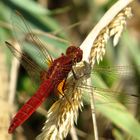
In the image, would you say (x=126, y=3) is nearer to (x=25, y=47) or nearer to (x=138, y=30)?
(x=25, y=47)

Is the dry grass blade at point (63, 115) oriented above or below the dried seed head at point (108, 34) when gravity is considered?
below

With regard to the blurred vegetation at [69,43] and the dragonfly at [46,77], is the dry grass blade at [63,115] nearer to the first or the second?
the dragonfly at [46,77]

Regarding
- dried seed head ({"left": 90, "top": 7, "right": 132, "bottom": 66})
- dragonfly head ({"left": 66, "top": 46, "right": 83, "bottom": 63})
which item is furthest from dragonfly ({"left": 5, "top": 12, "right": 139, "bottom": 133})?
dried seed head ({"left": 90, "top": 7, "right": 132, "bottom": 66})

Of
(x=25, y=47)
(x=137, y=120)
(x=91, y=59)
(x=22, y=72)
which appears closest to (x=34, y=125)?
(x=22, y=72)

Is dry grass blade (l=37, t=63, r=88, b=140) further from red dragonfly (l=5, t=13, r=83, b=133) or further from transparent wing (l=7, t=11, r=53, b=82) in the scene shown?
transparent wing (l=7, t=11, r=53, b=82)

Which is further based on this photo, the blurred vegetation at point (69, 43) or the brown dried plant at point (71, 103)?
the blurred vegetation at point (69, 43)

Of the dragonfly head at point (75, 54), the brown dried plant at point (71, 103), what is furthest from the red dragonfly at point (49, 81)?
the brown dried plant at point (71, 103)

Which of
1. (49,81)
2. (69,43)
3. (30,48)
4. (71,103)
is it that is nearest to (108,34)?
(71,103)

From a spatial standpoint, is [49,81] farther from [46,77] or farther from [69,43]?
[69,43]

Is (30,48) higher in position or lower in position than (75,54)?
higher
